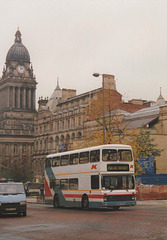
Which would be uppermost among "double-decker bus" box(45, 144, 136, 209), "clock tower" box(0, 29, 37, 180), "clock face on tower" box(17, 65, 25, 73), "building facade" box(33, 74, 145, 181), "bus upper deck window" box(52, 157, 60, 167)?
"clock face on tower" box(17, 65, 25, 73)

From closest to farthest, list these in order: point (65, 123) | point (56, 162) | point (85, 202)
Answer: point (85, 202), point (56, 162), point (65, 123)

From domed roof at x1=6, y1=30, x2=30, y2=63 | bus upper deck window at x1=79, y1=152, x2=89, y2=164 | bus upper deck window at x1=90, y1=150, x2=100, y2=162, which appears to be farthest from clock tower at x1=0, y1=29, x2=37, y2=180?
bus upper deck window at x1=90, y1=150, x2=100, y2=162

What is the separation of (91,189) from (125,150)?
11.4 feet

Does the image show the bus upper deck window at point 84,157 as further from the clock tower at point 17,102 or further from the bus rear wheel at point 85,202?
the clock tower at point 17,102

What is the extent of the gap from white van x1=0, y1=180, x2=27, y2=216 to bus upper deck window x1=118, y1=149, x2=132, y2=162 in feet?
22.5

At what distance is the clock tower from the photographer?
453ft

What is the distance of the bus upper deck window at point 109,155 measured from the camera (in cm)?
2764

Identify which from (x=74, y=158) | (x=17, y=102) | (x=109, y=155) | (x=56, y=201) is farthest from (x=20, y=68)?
(x=109, y=155)

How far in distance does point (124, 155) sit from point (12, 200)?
8235 millimetres

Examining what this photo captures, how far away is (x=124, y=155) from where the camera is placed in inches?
1110

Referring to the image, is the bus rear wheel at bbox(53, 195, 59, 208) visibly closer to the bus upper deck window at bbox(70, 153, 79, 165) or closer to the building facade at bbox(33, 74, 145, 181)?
the bus upper deck window at bbox(70, 153, 79, 165)

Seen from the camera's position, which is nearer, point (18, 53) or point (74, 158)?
point (74, 158)

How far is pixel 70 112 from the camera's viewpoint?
91312 millimetres

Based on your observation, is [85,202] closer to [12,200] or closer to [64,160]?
[64,160]
